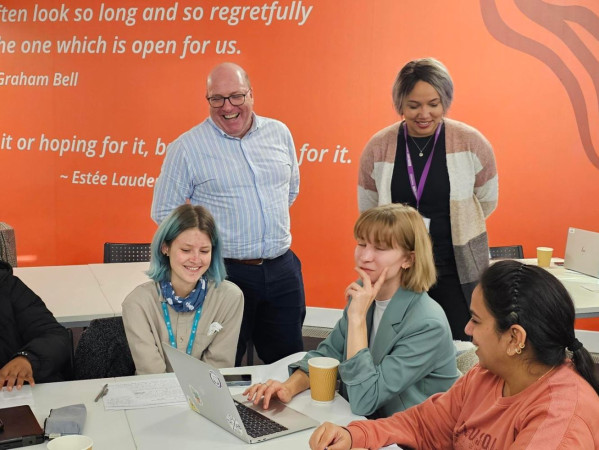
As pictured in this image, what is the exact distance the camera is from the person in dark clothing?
2629mm

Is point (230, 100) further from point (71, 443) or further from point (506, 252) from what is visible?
point (506, 252)

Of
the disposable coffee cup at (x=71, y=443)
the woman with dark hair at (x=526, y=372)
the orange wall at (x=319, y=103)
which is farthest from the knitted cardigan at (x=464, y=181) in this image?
the orange wall at (x=319, y=103)

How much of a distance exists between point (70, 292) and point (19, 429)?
6.38 ft

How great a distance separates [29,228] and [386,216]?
4.05m

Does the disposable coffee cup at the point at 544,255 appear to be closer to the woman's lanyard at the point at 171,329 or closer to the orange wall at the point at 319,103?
the orange wall at the point at 319,103

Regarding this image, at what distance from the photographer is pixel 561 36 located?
17.6 feet

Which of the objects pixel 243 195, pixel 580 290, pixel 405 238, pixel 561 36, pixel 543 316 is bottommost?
pixel 580 290

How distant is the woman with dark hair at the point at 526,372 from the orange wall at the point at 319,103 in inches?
149

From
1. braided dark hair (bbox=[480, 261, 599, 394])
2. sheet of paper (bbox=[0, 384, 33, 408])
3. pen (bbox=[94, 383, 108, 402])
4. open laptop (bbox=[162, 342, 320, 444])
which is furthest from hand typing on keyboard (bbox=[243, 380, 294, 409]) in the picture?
braided dark hair (bbox=[480, 261, 599, 394])

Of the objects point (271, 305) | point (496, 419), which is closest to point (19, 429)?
point (496, 419)

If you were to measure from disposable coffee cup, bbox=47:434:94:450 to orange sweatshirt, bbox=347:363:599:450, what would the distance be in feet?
2.32

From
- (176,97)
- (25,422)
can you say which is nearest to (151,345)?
(25,422)

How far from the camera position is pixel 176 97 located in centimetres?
552

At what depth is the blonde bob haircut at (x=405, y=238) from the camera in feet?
7.97
